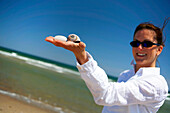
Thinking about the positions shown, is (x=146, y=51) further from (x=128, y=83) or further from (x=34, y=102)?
(x=34, y=102)

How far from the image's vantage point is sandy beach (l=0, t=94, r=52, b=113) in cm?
476

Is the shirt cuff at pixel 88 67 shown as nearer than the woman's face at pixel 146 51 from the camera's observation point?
Yes

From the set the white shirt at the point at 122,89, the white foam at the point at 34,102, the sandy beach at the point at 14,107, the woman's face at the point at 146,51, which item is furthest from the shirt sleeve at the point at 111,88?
the white foam at the point at 34,102

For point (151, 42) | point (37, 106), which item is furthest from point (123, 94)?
point (37, 106)

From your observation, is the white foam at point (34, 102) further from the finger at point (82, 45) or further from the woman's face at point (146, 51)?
the finger at point (82, 45)

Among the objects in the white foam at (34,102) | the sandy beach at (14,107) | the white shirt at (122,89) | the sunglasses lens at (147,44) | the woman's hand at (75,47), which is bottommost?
the white foam at (34,102)

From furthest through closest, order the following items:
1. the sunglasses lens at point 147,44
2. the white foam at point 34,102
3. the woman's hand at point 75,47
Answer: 1. the white foam at point 34,102
2. the sunglasses lens at point 147,44
3. the woman's hand at point 75,47

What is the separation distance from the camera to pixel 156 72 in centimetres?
137

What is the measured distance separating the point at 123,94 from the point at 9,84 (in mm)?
7101

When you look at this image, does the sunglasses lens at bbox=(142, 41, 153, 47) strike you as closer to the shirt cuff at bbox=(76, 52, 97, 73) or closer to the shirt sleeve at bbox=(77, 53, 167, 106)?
the shirt sleeve at bbox=(77, 53, 167, 106)

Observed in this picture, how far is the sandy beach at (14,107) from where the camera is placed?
15.6 ft

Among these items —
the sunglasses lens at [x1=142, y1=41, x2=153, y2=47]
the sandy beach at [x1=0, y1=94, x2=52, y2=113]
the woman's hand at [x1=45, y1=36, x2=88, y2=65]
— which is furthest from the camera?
the sandy beach at [x1=0, y1=94, x2=52, y2=113]

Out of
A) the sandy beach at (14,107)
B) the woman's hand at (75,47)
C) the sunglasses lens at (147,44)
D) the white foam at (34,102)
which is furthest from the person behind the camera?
the white foam at (34,102)

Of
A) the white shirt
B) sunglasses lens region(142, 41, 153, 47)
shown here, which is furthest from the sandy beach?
sunglasses lens region(142, 41, 153, 47)
